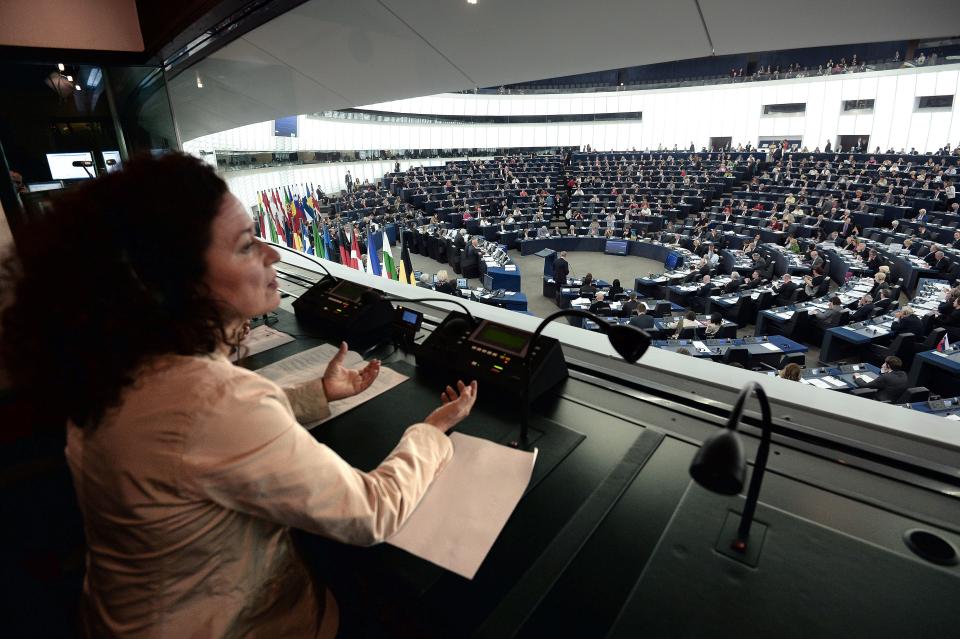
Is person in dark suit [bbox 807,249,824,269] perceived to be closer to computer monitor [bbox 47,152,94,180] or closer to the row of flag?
the row of flag

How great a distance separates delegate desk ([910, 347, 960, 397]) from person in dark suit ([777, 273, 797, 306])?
8.17ft

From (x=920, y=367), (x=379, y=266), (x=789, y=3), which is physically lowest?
(x=920, y=367)

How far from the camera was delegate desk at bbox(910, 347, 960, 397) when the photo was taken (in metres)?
4.36

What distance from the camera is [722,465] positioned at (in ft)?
1.76

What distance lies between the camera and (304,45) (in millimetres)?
2051

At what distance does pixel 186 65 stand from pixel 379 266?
5.43m

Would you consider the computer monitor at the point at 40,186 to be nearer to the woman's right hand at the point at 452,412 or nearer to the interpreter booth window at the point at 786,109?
the woman's right hand at the point at 452,412

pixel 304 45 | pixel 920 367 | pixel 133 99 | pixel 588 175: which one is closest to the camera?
pixel 304 45

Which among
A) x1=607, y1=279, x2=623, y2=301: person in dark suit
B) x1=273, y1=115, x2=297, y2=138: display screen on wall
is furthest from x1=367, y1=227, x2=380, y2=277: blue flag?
x1=273, y1=115, x2=297, y2=138: display screen on wall

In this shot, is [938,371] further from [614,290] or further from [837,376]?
[614,290]

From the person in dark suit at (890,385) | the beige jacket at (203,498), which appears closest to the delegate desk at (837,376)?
the person in dark suit at (890,385)

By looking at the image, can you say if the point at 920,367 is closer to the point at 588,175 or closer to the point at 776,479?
the point at 776,479

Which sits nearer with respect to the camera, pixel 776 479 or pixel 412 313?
pixel 776 479

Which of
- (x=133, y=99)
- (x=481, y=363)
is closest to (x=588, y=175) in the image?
(x=133, y=99)
